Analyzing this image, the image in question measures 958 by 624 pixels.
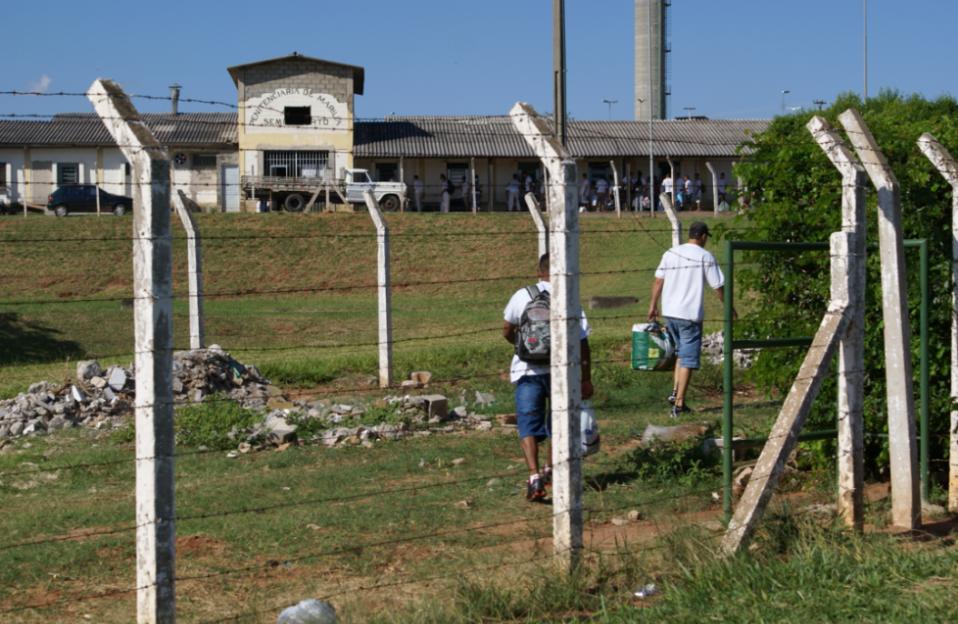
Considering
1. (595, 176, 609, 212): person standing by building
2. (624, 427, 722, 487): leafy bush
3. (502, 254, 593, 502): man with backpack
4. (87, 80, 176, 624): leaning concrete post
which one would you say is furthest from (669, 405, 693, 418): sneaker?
(595, 176, 609, 212): person standing by building

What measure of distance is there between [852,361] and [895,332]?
49cm

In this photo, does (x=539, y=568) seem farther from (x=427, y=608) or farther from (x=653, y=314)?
(x=653, y=314)

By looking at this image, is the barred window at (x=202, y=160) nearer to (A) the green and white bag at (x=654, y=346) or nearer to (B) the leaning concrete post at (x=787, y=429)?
(A) the green and white bag at (x=654, y=346)

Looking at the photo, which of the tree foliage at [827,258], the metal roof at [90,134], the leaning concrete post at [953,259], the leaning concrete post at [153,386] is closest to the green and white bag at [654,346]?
the tree foliage at [827,258]

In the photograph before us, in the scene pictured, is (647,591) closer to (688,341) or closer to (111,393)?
(688,341)

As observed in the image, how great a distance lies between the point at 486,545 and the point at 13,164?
3998 cm

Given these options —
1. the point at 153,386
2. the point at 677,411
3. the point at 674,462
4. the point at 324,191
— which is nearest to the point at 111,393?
the point at 677,411

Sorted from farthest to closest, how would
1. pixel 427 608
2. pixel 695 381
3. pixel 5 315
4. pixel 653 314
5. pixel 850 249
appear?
pixel 5 315
pixel 695 381
pixel 653 314
pixel 850 249
pixel 427 608

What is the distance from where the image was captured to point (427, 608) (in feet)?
10.8

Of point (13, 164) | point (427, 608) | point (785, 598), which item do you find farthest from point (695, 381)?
point (13, 164)

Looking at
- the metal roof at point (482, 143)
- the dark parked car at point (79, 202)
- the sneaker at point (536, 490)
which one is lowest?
the sneaker at point (536, 490)

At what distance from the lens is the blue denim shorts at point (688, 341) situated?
751 centimetres

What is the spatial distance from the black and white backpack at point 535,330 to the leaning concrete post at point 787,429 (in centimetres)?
141

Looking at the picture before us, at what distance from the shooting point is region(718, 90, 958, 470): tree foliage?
16.6 ft
